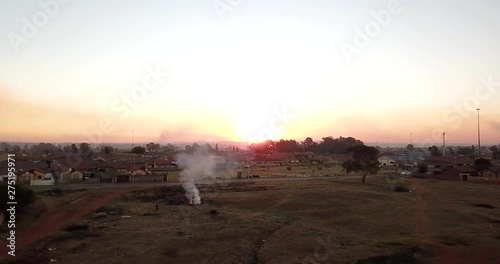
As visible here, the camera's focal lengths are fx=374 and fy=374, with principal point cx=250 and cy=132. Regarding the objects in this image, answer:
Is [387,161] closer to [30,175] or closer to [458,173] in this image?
[458,173]

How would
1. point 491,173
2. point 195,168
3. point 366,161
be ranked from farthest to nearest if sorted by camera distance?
point 195,168
point 366,161
point 491,173

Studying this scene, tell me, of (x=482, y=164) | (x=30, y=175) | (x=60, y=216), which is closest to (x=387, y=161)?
(x=482, y=164)

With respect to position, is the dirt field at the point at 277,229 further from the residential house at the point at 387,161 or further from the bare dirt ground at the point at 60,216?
the residential house at the point at 387,161

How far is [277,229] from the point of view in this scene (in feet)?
113

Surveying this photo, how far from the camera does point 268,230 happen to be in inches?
1347

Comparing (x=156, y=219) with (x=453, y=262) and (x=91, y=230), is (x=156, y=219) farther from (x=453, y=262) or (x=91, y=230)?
(x=453, y=262)

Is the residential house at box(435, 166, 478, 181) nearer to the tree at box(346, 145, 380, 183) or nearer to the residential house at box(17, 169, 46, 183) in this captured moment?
the tree at box(346, 145, 380, 183)

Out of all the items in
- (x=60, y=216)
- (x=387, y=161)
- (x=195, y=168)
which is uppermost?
(x=387, y=161)

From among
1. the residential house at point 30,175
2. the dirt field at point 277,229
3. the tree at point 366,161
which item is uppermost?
the tree at point 366,161

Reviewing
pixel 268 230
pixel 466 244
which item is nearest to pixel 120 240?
pixel 268 230

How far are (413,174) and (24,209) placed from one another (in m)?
79.9

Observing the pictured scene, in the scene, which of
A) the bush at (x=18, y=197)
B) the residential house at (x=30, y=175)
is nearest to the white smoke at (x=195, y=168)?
the residential house at (x=30, y=175)

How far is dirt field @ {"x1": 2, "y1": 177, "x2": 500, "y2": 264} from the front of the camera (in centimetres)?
2655

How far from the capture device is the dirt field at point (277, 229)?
87.1 feet
